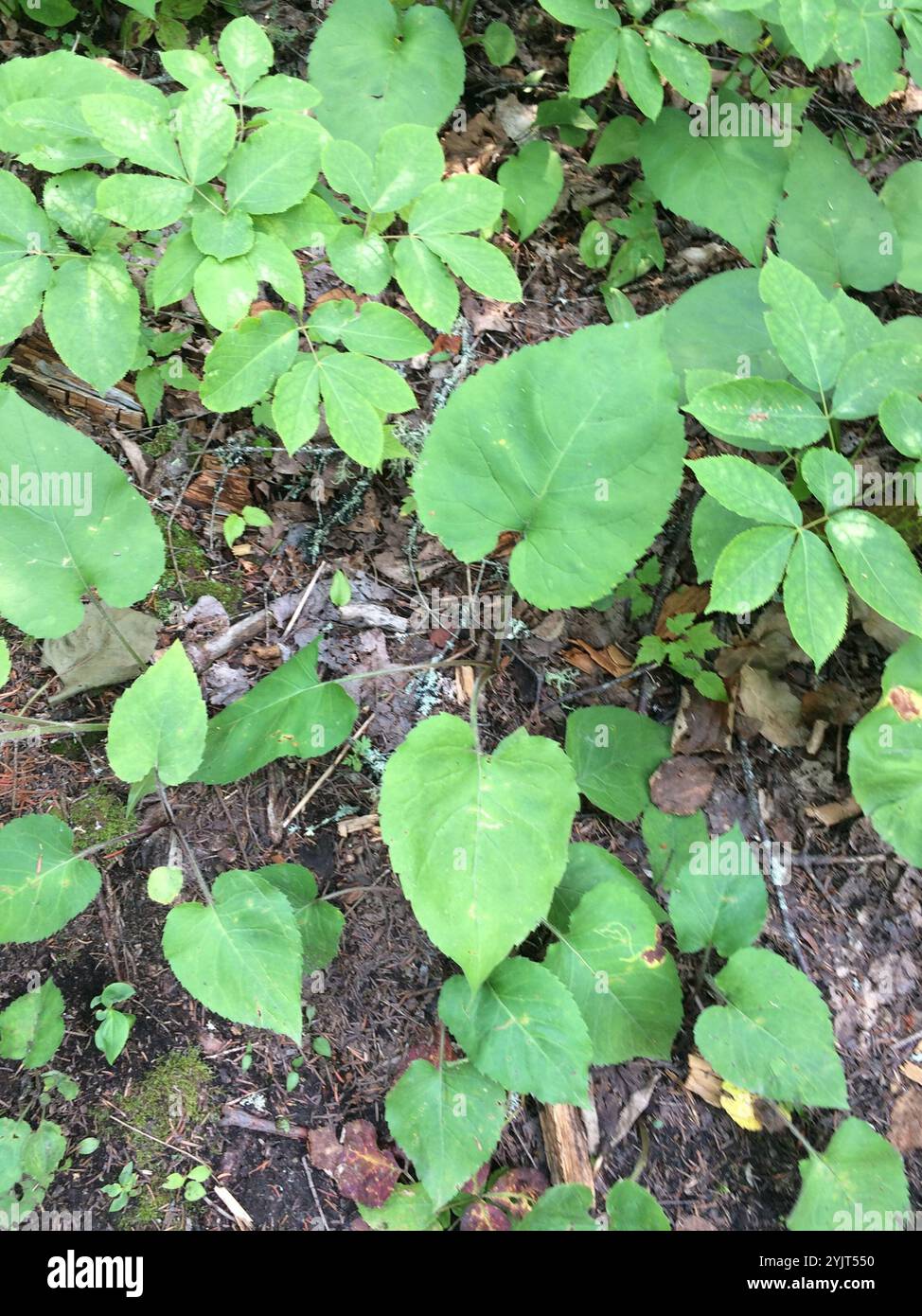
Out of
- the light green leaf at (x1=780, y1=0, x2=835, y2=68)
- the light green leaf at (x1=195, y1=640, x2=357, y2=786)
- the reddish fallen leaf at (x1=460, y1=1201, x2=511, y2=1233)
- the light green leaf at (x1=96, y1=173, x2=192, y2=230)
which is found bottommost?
the reddish fallen leaf at (x1=460, y1=1201, x2=511, y2=1233)

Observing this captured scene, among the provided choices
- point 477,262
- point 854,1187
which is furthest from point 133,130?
point 854,1187

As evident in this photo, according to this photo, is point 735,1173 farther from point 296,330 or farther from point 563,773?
point 296,330

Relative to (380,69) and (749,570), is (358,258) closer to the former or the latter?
(380,69)

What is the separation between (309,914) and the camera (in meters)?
2.13

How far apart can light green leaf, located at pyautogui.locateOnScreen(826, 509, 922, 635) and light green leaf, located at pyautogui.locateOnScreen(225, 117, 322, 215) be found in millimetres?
1456

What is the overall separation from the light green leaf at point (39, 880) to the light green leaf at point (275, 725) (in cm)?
35

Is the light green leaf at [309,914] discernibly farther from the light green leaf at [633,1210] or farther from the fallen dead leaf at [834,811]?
the fallen dead leaf at [834,811]

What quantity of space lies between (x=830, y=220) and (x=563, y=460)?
126 centimetres

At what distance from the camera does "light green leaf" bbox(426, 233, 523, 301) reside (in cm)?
193

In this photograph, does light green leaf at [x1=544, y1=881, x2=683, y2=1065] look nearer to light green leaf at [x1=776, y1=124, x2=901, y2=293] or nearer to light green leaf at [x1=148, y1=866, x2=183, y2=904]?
light green leaf at [x1=148, y1=866, x2=183, y2=904]

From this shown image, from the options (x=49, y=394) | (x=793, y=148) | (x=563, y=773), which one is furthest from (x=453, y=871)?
(x=793, y=148)

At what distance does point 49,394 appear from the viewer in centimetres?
246

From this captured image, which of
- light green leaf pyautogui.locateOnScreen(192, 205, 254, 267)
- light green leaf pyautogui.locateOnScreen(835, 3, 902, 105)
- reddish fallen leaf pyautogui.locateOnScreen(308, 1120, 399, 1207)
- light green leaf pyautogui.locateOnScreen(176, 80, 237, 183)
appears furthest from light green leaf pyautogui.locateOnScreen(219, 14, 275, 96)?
reddish fallen leaf pyautogui.locateOnScreen(308, 1120, 399, 1207)
